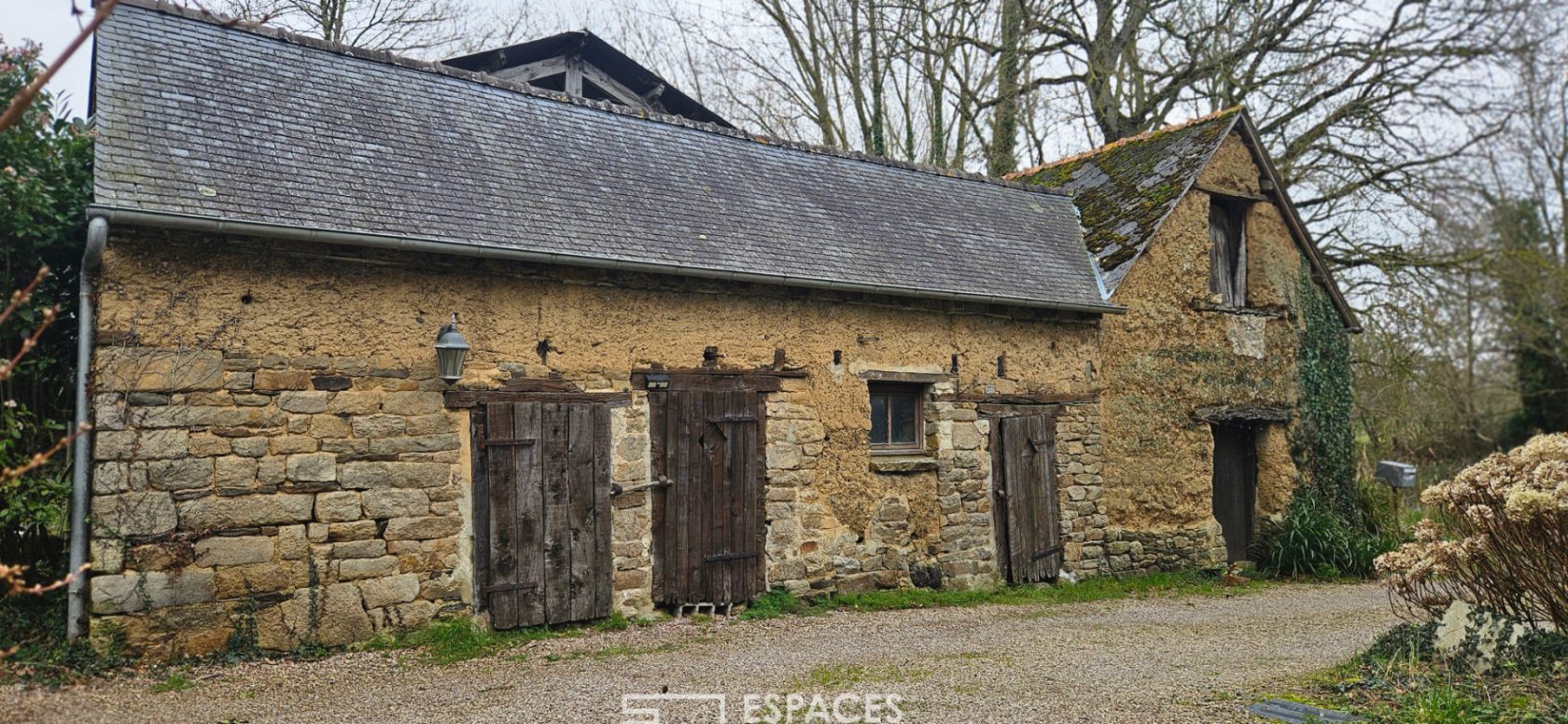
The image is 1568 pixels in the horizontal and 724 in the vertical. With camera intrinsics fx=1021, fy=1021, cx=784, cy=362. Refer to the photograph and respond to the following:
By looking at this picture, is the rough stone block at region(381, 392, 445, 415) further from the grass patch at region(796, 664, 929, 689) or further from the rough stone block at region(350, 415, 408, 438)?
the grass patch at region(796, 664, 929, 689)

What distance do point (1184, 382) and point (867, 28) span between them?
7.78 meters

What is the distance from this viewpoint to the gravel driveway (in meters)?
5.06

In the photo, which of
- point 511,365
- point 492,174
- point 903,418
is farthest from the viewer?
point 903,418

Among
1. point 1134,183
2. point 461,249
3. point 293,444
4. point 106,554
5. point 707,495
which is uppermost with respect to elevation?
point 1134,183

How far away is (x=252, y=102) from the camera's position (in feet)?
22.5

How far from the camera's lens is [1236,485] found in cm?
1144

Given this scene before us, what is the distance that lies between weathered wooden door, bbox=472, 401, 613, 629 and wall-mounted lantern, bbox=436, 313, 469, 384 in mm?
367

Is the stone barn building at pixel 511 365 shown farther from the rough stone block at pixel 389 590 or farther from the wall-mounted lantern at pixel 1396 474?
the wall-mounted lantern at pixel 1396 474

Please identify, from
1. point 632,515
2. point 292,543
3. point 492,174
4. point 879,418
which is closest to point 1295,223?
point 879,418

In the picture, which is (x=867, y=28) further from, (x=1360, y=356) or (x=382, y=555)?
(x=382, y=555)

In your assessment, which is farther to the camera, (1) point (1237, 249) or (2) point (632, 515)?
(1) point (1237, 249)

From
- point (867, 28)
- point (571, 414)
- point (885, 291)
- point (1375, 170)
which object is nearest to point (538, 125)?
point (571, 414)

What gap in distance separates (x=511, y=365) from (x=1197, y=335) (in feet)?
24.1

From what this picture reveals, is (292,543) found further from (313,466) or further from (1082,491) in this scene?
(1082,491)
